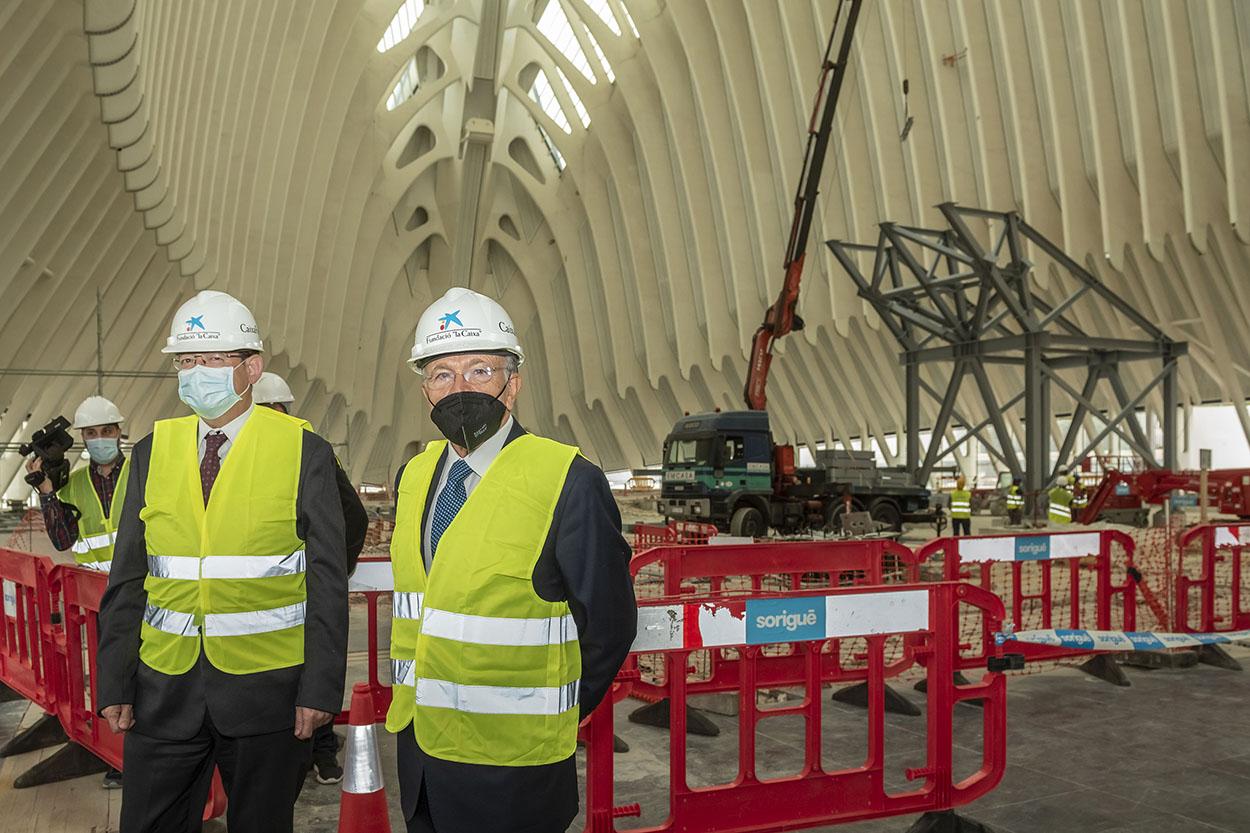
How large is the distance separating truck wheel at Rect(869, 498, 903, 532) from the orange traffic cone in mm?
17395

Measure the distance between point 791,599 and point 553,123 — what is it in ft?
134

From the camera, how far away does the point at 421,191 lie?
155ft

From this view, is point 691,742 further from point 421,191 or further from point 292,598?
point 421,191

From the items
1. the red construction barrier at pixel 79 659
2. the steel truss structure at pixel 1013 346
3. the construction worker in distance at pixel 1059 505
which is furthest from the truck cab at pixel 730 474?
the red construction barrier at pixel 79 659

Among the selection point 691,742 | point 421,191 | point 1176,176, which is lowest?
point 691,742

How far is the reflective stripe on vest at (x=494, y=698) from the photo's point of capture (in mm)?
2580

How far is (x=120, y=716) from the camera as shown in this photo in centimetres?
310

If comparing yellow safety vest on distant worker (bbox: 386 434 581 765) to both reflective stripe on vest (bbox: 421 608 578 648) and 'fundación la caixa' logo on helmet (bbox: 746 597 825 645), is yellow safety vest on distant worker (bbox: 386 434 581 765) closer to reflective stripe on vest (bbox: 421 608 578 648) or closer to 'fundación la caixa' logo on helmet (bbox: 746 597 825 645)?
reflective stripe on vest (bbox: 421 608 578 648)

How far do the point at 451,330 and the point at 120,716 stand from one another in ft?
5.21

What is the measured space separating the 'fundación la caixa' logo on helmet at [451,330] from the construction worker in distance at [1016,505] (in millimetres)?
20071

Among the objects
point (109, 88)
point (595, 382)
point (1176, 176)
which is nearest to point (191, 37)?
point (109, 88)

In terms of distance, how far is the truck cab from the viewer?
19.0 meters

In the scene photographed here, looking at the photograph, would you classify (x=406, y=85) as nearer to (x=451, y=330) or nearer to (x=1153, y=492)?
(x=1153, y=492)

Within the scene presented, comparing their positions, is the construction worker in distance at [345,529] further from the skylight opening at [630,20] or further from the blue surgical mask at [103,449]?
the skylight opening at [630,20]
